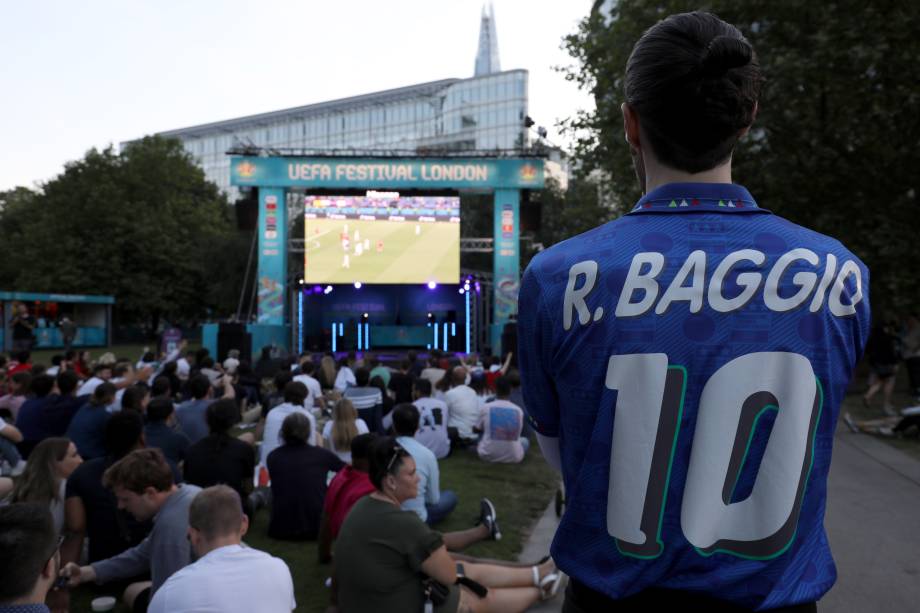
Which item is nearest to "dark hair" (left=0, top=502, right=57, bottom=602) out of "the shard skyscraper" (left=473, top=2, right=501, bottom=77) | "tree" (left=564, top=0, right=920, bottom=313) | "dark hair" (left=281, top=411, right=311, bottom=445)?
"dark hair" (left=281, top=411, right=311, bottom=445)

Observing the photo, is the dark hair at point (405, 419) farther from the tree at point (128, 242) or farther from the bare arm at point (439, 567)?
the tree at point (128, 242)

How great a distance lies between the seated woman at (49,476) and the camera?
4.55m

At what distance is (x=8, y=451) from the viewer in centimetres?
768

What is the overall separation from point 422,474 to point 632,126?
4727 mm

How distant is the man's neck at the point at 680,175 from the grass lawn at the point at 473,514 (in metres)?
4.34

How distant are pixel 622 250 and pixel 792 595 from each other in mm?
661

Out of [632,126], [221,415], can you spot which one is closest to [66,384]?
[221,415]

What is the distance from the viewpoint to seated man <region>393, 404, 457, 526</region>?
5732 millimetres

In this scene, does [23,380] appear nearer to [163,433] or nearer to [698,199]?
[163,433]

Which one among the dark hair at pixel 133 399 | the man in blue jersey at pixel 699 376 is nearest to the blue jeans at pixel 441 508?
the dark hair at pixel 133 399

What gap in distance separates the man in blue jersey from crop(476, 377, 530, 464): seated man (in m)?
7.91

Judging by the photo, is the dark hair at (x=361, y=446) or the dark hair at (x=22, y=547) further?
the dark hair at (x=361, y=446)

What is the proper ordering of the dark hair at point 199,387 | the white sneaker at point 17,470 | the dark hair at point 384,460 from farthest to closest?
the dark hair at point 199,387, the white sneaker at point 17,470, the dark hair at point 384,460

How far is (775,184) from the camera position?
14914 mm
